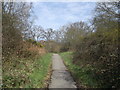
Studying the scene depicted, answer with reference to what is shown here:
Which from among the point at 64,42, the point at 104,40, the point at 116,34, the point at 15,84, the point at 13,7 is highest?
the point at 13,7

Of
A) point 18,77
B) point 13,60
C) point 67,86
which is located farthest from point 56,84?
point 13,60

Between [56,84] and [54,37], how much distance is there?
2788 cm

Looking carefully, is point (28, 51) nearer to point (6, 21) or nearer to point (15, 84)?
point (6, 21)

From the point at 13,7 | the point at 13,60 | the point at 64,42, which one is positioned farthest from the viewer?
the point at 64,42

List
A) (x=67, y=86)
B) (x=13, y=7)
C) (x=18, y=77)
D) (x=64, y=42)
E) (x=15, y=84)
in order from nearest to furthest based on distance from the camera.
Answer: (x=15, y=84)
(x=18, y=77)
(x=67, y=86)
(x=13, y=7)
(x=64, y=42)

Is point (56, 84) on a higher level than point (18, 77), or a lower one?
lower

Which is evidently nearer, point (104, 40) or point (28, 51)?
point (104, 40)

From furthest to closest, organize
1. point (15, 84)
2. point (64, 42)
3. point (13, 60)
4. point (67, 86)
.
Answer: point (64, 42) < point (13, 60) < point (67, 86) < point (15, 84)

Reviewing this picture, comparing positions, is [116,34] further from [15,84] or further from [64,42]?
[64,42]

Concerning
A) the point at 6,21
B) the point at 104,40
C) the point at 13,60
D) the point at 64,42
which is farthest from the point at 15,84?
the point at 64,42

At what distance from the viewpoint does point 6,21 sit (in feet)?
26.3

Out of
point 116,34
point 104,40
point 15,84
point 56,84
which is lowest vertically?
point 56,84

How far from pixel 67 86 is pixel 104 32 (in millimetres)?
5603

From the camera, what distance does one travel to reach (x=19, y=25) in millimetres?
9727
